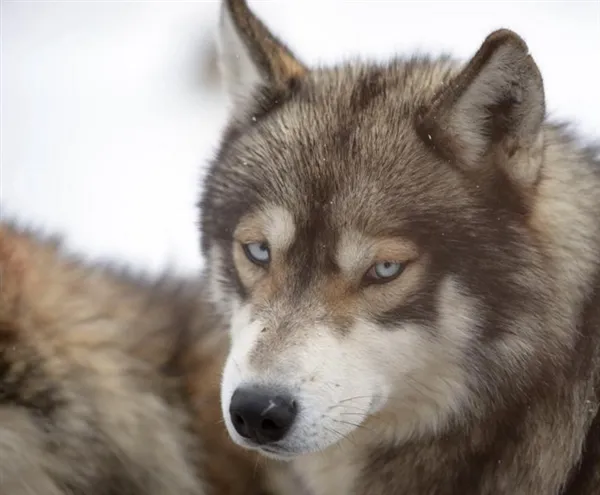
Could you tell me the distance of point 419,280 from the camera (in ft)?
6.42

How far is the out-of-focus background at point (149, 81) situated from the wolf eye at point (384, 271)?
59.8 inches

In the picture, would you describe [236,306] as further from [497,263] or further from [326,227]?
[497,263]

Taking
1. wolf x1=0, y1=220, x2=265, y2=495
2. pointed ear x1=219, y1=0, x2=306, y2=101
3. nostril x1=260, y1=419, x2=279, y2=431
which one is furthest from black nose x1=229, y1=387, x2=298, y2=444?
pointed ear x1=219, y1=0, x2=306, y2=101

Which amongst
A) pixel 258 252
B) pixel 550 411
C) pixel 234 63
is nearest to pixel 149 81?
pixel 234 63

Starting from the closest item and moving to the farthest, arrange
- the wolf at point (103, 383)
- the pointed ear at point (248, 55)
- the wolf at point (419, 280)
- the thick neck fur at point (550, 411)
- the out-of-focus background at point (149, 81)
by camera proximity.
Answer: the wolf at point (103, 383), the wolf at point (419, 280), the thick neck fur at point (550, 411), the pointed ear at point (248, 55), the out-of-focus background at point (149, 81)

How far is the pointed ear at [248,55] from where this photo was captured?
2209 millimetres

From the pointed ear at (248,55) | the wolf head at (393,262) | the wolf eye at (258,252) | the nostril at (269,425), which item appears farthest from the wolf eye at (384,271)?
the pointed ear at (248,55)

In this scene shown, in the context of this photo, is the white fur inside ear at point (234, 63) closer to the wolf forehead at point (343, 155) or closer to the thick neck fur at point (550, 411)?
the wolf forehead at point (343, 155)

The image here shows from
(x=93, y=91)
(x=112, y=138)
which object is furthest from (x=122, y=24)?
(x=112, y=138)

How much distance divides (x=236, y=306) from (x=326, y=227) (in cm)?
36

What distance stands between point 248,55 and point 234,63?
0.29 ft

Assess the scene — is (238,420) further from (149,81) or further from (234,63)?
(149,81)

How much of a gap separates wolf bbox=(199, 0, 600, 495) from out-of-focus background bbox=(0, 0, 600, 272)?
1.36 metres

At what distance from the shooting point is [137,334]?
6.64 feet
